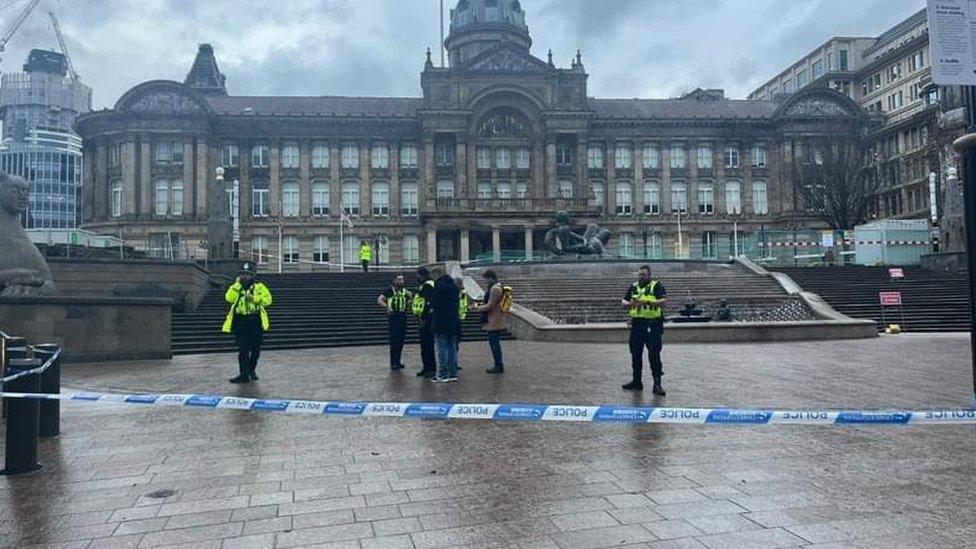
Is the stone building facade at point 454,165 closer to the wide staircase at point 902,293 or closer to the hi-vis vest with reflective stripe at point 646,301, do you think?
the wide staircase at point 902,293

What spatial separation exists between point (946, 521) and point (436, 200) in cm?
5691

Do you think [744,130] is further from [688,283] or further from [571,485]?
[571,485]

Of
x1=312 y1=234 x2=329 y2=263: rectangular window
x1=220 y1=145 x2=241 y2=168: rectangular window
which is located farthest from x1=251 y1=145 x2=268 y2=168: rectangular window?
x1=312 y1=234 x2=329 y2=263: rectangular window

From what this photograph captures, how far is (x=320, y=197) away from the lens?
215 feet

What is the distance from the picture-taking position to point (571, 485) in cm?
519

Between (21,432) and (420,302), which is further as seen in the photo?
(420,302)

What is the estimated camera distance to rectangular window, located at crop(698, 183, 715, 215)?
69062 millimetres

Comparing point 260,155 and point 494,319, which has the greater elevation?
point 260,155

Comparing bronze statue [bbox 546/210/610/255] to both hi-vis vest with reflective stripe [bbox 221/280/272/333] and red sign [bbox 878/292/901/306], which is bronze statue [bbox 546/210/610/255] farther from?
hi-vis vest with reflective stripe [bbox 221/280/272/333]

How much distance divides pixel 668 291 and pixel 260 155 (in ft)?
157

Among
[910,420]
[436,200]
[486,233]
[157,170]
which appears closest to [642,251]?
[486,233]

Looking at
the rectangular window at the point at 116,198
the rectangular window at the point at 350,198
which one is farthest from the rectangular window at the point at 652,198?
the rectangular window at the point at 116,198

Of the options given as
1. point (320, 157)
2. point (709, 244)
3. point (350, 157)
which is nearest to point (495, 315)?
point (350, 157)

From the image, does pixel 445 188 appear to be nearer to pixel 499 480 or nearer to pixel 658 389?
pixel 658 389
